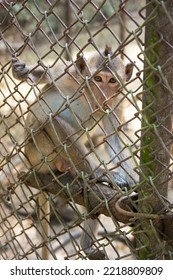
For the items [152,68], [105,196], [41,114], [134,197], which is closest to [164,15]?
[152,68]

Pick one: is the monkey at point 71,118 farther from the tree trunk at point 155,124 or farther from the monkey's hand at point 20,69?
the tree trunk at point 155,124

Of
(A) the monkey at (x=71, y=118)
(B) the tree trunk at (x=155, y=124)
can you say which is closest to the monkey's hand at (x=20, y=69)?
(A) the monkey at (x=71, y=118)

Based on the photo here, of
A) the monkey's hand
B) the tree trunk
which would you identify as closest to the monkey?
the monkey's hand

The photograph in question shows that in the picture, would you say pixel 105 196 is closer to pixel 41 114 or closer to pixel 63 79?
pixel 41 114

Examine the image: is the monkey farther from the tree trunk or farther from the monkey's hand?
the tree trunk

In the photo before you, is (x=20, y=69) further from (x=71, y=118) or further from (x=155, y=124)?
(x=155, y=124)

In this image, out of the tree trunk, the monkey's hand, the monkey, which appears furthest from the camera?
the monkey's hand

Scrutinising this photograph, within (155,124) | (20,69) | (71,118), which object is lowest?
(155,124)

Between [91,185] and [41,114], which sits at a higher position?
[41,114]

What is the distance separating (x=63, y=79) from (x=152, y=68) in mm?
1305

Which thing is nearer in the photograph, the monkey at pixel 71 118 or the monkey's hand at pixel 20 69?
the monkey at pixel 71 118

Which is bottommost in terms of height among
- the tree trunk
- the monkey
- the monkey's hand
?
the tree trunk

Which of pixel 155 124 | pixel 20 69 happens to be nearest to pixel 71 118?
pixel 20 69
